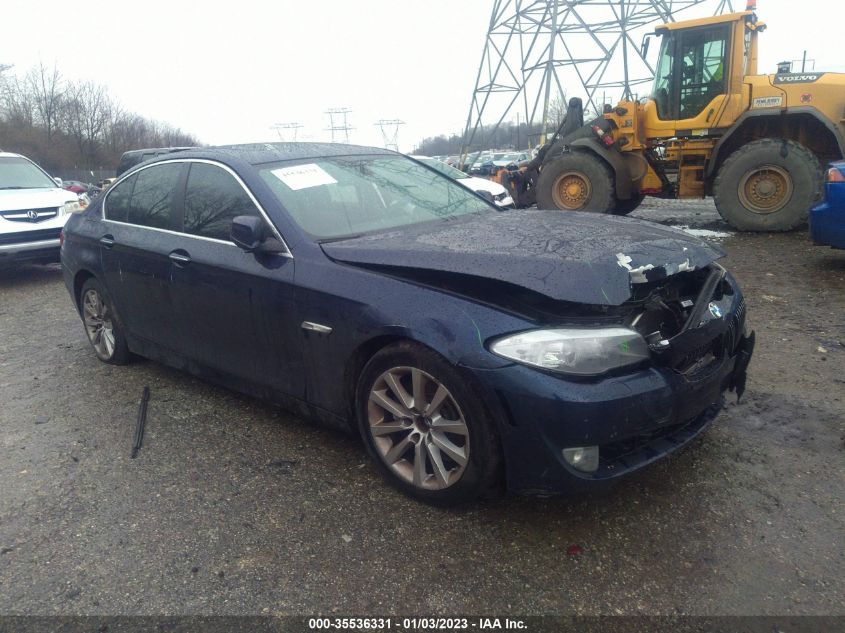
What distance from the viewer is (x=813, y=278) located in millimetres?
6352

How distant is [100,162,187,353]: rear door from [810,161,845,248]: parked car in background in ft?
19.4

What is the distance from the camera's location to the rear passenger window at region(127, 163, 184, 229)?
13.0ft

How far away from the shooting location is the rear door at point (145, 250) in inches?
153

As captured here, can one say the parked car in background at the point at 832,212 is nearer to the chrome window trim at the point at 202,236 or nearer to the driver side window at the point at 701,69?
the driver side window at the point at 701,69

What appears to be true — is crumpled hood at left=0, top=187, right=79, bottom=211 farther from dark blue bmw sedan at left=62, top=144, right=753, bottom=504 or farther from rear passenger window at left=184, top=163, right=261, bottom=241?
rear passenger window at left=184, top=163, right=261, bottom=241

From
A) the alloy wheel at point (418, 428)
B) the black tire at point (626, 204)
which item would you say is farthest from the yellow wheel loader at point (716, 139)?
the alloy wheel at point (418, 428)

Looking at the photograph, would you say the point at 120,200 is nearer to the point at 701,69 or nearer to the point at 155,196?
the point at 155,196

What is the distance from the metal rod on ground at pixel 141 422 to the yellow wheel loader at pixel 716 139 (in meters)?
8.12

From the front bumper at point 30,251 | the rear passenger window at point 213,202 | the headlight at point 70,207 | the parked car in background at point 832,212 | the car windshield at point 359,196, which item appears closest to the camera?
the car windshield at point 359,196

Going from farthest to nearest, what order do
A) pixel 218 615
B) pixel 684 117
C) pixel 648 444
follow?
pixel 684 117, pixel 648 444, pixel 218 615

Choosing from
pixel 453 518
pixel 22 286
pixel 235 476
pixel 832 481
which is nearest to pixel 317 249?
pixel 235 476

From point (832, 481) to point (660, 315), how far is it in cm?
112

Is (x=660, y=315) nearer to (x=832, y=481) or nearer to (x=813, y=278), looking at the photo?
(x=832, y=481)

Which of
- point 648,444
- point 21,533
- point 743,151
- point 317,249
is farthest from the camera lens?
point 743,151
